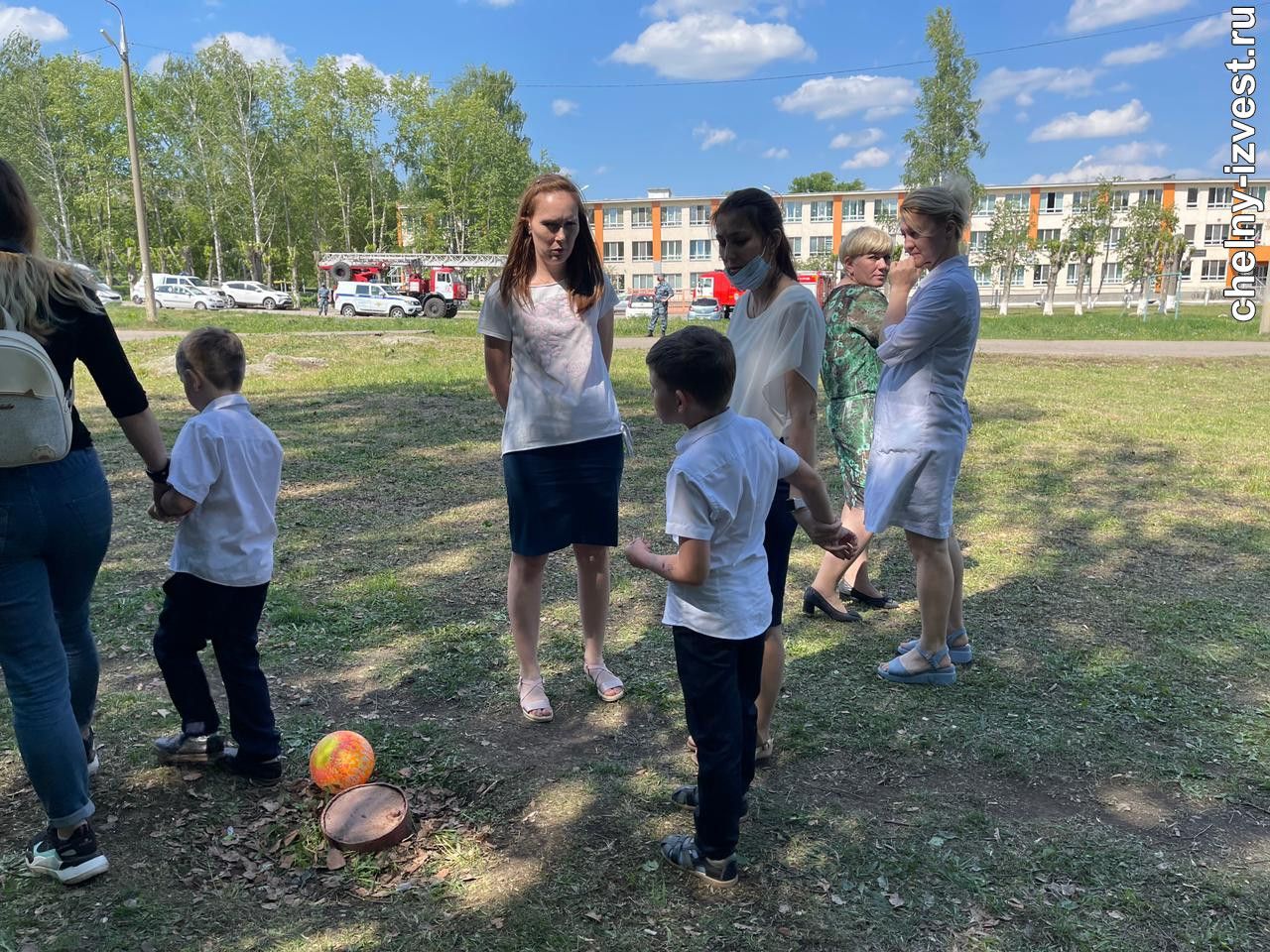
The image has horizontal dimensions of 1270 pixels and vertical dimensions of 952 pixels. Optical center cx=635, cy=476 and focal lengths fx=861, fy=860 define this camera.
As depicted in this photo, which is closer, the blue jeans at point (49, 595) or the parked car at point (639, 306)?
the blue jeans at point (49, 595)

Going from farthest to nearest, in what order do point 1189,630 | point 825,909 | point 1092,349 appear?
point 1092,349 → point 1189,630 → point 825,909

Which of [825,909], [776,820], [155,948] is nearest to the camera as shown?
[155,948]

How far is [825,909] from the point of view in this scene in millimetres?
2277

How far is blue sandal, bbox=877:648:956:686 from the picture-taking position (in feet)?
11.9

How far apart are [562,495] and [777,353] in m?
0.99

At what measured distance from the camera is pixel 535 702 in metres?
3.30

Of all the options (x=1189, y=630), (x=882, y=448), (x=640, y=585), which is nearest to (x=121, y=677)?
(x=640, y=585)

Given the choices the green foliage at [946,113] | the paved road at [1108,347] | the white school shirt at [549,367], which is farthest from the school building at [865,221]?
the white school shirt at [549,367]

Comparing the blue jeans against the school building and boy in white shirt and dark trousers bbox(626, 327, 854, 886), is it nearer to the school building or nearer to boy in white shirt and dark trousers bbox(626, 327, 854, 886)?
boy in white shirt and dark trousers bbox(626, 327, 854, 886)

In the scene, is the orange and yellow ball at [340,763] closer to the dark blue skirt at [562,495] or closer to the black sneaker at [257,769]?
the black sneaker at [257,769]

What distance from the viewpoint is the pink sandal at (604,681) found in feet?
11.4

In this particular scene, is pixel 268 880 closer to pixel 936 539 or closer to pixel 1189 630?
pixel 936 539

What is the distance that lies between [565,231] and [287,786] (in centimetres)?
211

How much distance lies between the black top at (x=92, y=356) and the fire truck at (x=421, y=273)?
3607 centimetres
